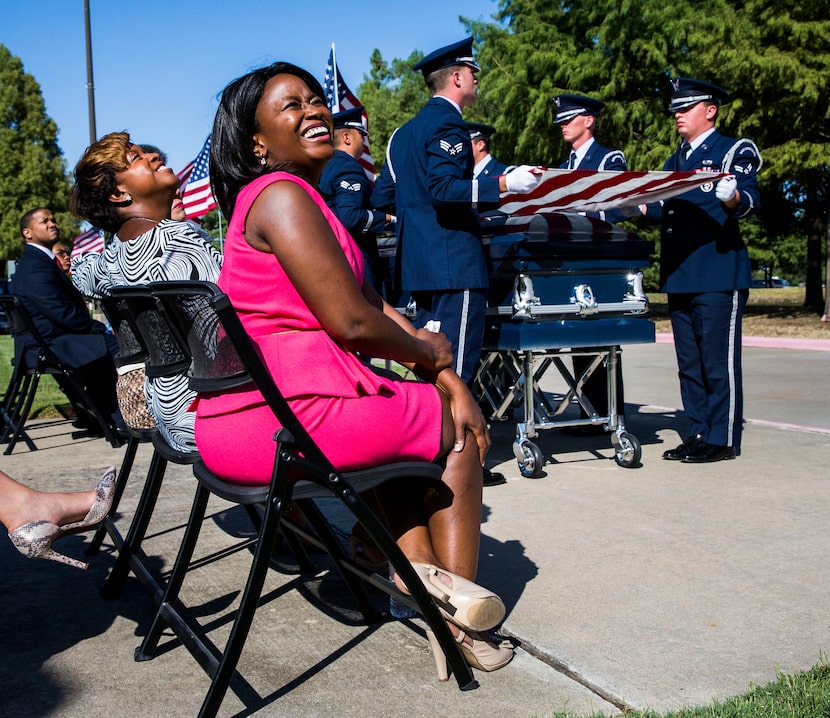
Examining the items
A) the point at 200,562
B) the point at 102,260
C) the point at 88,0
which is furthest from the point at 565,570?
the point at 88,0

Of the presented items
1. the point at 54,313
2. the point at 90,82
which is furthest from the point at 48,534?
the point at 90,82

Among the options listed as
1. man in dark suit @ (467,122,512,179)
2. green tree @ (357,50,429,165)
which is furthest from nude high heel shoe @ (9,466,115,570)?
green tree @ (357,50,429,165)

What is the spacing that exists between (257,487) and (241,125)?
1086 millimetres

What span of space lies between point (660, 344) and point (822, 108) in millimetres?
7744

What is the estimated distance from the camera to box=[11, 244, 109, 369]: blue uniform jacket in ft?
22.8

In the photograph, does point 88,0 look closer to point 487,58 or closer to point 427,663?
point 487,58

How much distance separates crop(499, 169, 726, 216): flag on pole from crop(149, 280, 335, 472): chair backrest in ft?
9.31

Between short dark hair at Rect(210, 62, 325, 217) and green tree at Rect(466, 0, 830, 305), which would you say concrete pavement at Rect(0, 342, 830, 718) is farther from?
green tree at Rect(466, 0, 830, 305)

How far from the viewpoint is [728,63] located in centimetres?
1961

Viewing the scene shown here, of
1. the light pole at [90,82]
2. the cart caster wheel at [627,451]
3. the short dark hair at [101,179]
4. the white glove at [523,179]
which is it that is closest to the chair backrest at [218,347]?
the short dark hair at [101,179]

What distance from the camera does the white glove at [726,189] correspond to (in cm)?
543

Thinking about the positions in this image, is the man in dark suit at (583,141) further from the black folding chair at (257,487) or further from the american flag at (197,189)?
the american flag at (197,189)

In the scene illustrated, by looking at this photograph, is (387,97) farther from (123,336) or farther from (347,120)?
(123,336)

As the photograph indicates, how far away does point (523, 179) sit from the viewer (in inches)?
190
